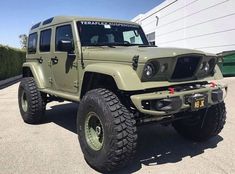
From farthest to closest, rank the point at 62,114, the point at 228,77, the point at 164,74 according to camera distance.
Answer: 1. the point at 228,77
2. the point at 62,114
3. the point at 164,74

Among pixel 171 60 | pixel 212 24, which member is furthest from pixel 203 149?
pixel 212 24

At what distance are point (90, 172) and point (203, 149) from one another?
191 cm

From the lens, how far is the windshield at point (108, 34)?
5.47m

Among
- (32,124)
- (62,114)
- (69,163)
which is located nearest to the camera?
(69,163)

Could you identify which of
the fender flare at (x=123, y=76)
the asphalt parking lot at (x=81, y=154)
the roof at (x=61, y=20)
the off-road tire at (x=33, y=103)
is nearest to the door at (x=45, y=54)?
the roof at (x=61, y=20)

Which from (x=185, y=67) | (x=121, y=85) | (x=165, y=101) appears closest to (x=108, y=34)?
(x=185, y=67)

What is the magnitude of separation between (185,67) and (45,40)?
3303mm

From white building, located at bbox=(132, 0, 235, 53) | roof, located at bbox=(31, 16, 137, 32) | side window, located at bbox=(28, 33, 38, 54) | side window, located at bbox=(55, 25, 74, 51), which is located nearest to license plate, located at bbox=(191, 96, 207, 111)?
side window, located at bbox=(55, 25, 74, 51)

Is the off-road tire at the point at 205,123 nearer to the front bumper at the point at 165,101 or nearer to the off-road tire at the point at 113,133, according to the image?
the front bumper at the point at 165,101

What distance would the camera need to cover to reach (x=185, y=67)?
455 cm

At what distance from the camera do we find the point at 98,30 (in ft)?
18.5

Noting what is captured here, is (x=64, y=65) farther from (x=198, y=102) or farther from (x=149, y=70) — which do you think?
(x=198, y=102)

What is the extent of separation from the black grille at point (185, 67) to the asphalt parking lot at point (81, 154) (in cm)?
120

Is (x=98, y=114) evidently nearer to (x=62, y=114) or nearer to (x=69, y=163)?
(x=69, y=163)
